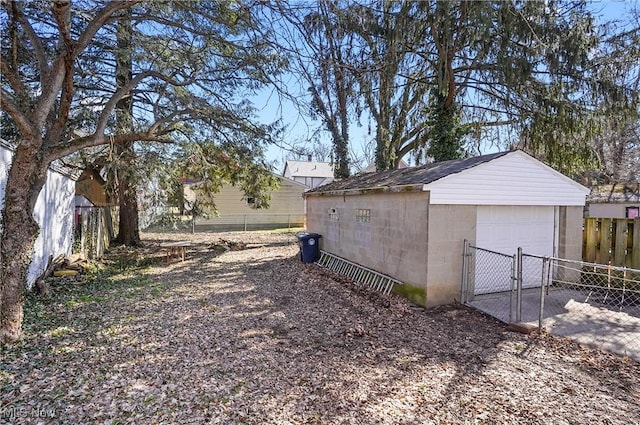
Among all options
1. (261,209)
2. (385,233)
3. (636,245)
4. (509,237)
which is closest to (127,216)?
(261,209)

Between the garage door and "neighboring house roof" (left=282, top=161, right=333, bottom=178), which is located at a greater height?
"neighboring house roof" (left=282, top=161, right=333, bottom=178)

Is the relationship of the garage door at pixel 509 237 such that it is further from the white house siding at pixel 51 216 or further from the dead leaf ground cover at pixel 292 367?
the white house siding at pixel 51 216

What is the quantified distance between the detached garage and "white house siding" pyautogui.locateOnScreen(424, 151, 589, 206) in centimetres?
2

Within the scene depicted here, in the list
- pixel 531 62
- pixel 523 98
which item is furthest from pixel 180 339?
pixel 523 98

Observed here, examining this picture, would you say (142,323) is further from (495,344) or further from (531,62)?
(531,62)

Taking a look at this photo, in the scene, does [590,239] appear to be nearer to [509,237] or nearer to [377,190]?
[509,237]

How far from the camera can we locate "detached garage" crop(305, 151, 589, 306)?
22.6 ft

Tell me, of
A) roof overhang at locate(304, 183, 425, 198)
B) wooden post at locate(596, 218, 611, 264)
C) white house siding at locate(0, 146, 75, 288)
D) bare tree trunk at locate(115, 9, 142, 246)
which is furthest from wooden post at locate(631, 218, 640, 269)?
white house siding at locate(0, 146, 75, 288)

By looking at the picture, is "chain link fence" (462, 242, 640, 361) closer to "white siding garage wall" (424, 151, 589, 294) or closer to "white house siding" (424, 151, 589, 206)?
"white siding garage wall" (424, 151, 589, 294)

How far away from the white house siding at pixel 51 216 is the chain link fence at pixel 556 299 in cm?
874

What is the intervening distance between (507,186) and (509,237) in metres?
1.17

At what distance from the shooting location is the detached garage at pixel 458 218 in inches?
271

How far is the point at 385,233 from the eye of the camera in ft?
27.0

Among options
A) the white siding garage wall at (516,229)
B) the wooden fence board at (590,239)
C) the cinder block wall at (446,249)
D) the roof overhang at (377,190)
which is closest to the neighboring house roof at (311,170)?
the roof overhang at (377,190)
